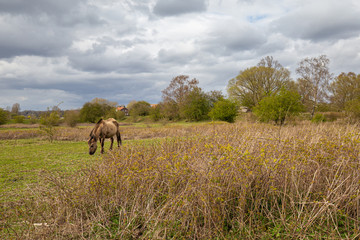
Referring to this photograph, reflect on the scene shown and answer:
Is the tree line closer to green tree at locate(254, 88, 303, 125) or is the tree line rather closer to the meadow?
green tree at locate(254, 88, 303, 125)

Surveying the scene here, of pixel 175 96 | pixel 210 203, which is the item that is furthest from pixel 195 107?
pixel 210 203

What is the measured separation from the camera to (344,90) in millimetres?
33219

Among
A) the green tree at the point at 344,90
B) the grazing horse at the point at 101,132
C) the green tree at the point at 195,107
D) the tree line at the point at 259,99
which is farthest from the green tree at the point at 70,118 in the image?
the green tree at the point at 344,90

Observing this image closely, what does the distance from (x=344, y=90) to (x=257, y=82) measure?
1364 centimetres

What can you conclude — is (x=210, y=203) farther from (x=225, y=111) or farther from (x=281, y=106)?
(x=225, y=111)

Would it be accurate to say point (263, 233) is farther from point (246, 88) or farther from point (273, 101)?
point (246, 88)

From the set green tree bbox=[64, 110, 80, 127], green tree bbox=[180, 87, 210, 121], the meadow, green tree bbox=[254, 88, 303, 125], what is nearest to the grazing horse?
the meadow

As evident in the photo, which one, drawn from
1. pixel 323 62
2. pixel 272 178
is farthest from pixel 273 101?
pixel 272 178

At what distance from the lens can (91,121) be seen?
51250 millimetres

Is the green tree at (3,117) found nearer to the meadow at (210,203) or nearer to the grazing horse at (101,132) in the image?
the grazing horse at (101,132)

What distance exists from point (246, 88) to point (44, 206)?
142 ft

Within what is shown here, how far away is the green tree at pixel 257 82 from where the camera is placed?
41.0 m

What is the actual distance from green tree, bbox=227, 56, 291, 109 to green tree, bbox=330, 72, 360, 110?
7.60 meters

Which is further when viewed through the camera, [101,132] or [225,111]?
[225,111]
